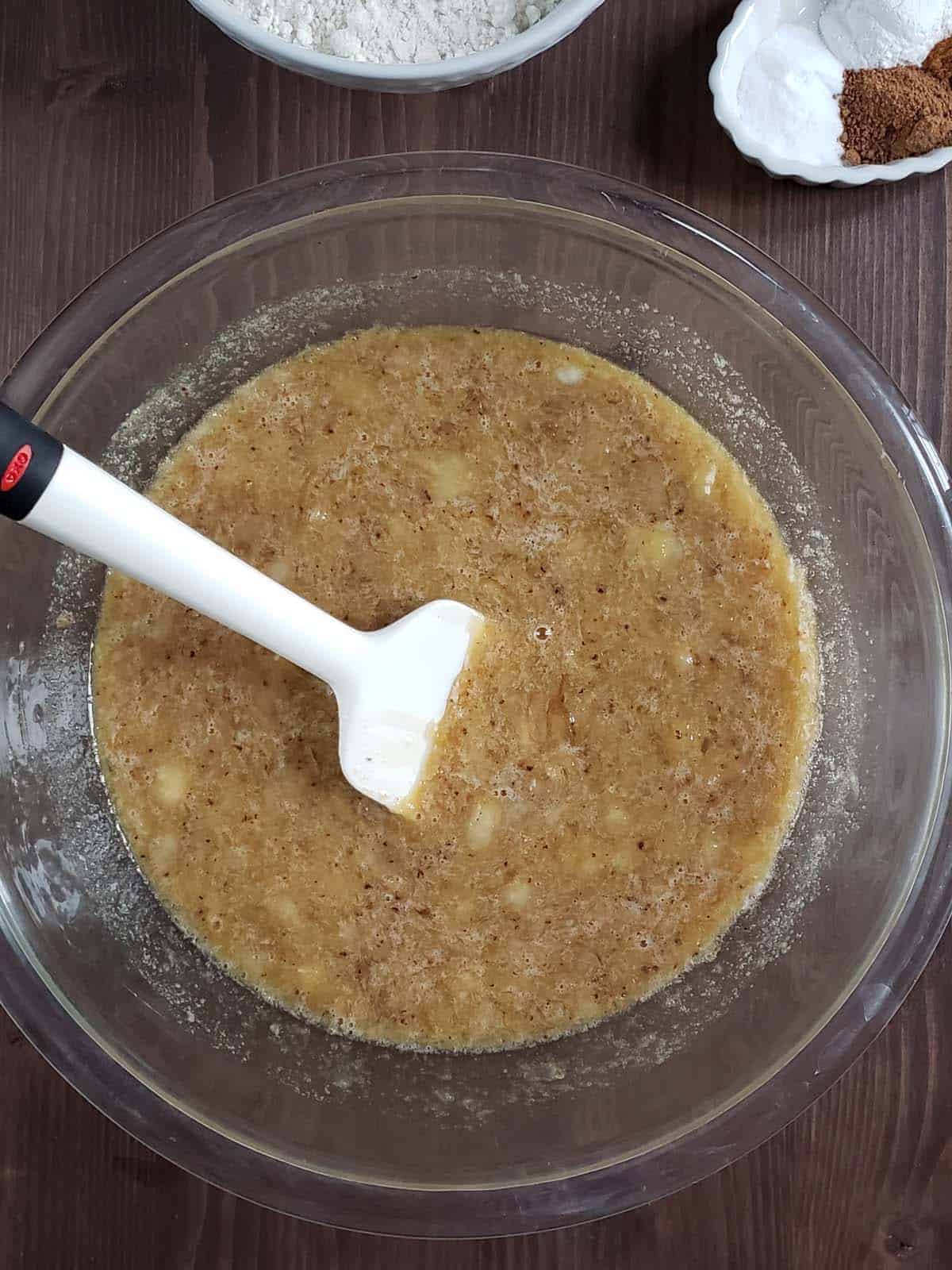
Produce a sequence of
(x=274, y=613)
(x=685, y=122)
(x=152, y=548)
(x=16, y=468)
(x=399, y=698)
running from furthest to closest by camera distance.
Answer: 1. (x=685, y=122)
2. (x=399, y=698)
3. (x=274, y=613)
4. (x=152, y=548)
5. (x=16, y=468)

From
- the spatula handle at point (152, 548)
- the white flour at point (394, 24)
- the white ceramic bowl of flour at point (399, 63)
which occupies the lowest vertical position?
the spatula handle at point (152, 548)

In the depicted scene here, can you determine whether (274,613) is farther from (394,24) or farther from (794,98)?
(794,98)

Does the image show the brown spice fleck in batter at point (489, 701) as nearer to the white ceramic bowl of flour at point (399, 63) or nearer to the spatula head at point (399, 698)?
the spatula head at point (399, 698)

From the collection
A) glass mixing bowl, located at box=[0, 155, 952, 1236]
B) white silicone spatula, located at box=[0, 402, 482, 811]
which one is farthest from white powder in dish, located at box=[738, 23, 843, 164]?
white silicone spatula, located at box=[0, 402, 482, 811]

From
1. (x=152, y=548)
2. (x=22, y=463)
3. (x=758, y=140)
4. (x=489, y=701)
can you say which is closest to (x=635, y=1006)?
(x=489, y=701)

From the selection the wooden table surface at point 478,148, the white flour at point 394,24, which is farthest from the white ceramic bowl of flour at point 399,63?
the wooden table surface at point 478,148

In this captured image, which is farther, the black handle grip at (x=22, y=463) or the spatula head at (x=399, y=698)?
the spatula head at (x=399, y=698)

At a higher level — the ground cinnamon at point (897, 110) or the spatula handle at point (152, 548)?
the ground cinnamon at point (897, 110)

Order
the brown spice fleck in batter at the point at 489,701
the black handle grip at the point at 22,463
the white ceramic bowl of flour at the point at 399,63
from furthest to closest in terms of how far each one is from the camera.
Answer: the brown spice fleck in batter at the point at 489,701
the white ceramic bowl of flour at the point at 399,63
the black handle grip at the point at 22,463

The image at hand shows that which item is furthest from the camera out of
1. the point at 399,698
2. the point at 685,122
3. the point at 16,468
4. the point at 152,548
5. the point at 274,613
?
the point at 685,122
